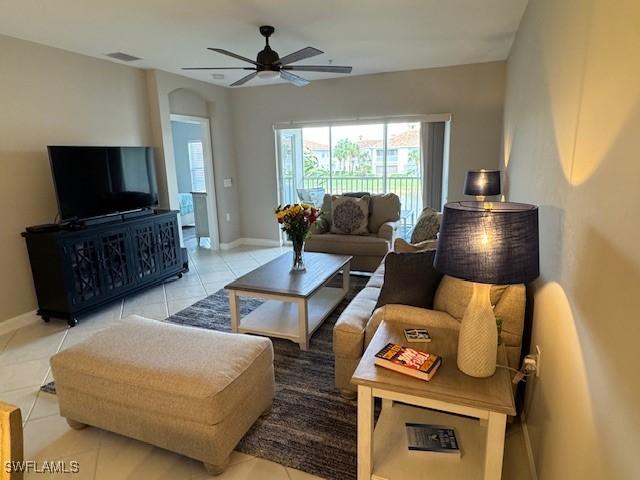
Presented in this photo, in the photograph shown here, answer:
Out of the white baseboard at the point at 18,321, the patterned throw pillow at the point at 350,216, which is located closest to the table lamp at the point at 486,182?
the patterned throw pillow at the point at 350,216

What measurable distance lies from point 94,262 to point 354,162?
153 inches

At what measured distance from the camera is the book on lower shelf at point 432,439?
1.60 metres

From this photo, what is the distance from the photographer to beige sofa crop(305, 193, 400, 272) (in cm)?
428

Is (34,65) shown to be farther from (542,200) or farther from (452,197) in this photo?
(452,197)

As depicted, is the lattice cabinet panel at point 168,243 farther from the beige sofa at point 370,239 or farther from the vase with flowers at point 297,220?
the vase with flowers at point 297,220

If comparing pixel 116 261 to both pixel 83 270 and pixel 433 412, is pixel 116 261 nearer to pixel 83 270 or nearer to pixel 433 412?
pixel 83 270

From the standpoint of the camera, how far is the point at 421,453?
5.20 feet

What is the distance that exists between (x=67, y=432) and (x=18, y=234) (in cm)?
226

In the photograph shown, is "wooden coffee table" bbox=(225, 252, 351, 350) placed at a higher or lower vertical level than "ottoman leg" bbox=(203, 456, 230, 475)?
higher

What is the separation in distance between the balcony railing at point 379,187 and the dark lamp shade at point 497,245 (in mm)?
4217

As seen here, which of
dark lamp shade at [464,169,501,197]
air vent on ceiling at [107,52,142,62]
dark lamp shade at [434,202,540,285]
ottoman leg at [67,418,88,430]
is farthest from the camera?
dark lamp shade at [464,169,501,197]

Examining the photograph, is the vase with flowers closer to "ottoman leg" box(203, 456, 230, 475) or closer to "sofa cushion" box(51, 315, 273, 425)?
"sofa cushion" box(51, 315, 273, 425)

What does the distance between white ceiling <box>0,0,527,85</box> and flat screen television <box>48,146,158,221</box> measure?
3.39 feet

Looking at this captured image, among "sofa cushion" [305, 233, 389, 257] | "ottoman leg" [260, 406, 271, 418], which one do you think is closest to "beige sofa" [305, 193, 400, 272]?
"sofa cushion" [305, 233, 389, 257]
